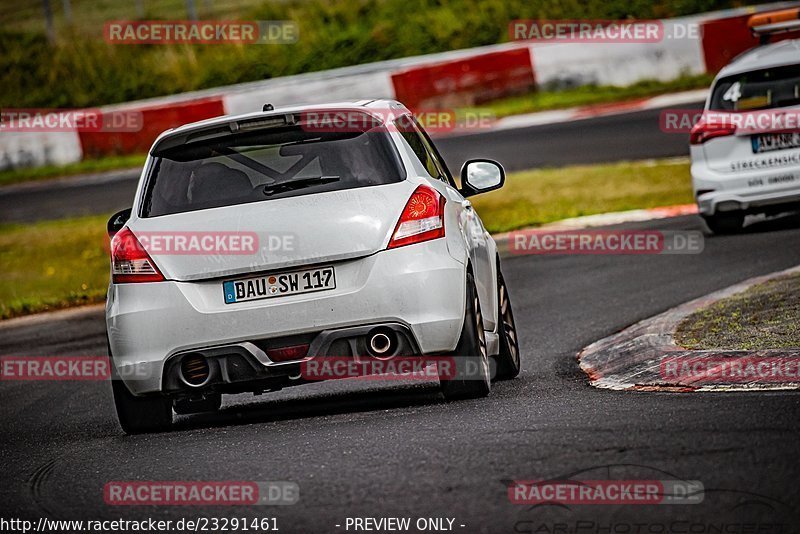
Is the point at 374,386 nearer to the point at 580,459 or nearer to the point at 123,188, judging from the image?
the point at 580,459

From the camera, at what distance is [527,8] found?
36.3m

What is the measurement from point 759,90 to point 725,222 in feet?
4.76

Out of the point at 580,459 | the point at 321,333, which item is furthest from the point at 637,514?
the point at 321,333

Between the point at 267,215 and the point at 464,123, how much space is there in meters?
20.5

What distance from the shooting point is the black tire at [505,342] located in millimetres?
8852

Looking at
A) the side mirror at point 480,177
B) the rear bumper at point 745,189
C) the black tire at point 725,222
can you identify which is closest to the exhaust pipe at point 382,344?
the side mirror at point 480,177

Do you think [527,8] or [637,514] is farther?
[527,8]

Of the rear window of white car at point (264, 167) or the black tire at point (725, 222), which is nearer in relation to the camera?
the rear window of white car at point (264, 167)

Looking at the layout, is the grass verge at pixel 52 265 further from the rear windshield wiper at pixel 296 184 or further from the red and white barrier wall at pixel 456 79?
the rear windshield wiper at pixel 296 184

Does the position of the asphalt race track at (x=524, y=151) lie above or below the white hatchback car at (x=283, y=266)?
below

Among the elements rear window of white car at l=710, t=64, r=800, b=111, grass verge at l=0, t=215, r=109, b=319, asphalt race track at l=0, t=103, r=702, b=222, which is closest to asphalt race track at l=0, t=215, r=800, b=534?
rear window of white car at l=710, t=64, r=800, b=111

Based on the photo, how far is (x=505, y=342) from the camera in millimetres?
8883

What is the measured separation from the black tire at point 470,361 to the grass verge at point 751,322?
1.42 meters

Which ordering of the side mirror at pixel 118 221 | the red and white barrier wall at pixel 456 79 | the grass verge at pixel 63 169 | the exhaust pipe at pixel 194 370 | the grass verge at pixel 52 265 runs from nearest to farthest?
1. the exhaust pipe at pixel 194 370
2. the side mirror at pixel 118 221
3. the grass verge at pixel 52 265
4. the red and white barrier wall at pixel 456 79
5. the grass verge at pixel 63 169
